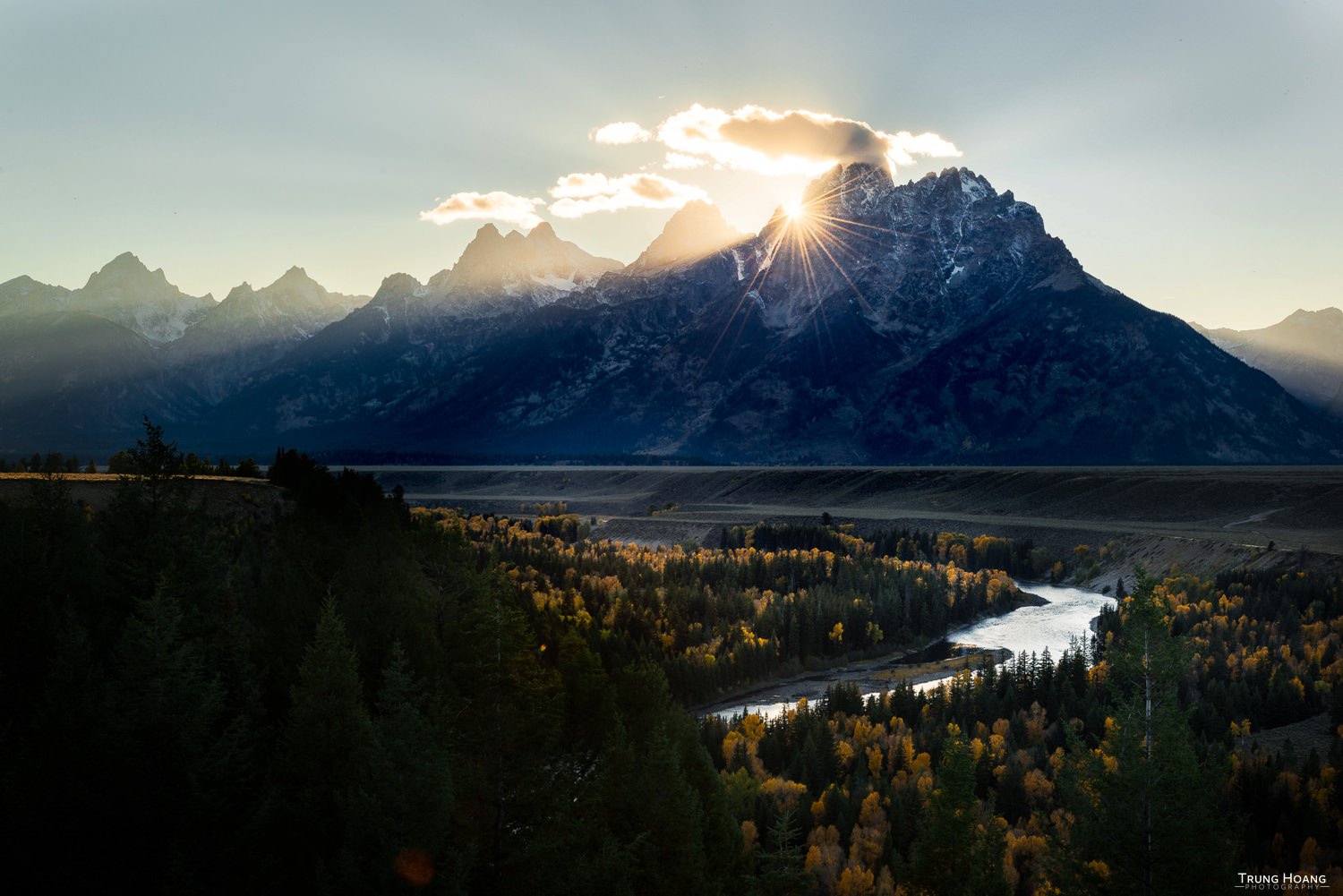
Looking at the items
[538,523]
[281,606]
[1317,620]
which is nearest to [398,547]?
[281,606]

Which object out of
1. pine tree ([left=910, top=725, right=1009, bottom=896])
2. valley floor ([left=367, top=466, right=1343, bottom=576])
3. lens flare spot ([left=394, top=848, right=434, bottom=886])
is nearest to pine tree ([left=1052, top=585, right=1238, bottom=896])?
pine tree ([left=910, top=725, right=1009, bottom=896])

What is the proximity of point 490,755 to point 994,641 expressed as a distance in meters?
77.6

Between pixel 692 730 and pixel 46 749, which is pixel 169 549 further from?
pixel 692 730

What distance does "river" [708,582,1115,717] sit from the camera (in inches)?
2928

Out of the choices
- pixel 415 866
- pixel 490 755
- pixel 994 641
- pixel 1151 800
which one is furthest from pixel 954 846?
pixel 994 641

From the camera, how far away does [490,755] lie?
83.5 ft

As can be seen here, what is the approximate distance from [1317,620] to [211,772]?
86095 millimetres

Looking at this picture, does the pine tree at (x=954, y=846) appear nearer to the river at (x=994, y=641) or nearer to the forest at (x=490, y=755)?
the forest at (x=490, y=755)

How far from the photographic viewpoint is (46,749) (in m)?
23.6

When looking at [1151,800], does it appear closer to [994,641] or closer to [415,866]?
[415,866]

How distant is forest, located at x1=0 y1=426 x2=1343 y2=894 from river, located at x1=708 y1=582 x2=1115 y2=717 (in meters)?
10.9

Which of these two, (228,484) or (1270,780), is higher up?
(228,484)

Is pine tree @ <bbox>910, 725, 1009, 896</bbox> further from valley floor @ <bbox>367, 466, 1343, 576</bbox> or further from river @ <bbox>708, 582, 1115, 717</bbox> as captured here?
valley floor @ <bbox>367, 466, 1343, 576</bbox>

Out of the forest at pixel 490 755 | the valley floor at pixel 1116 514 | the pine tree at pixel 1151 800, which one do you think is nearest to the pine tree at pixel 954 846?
the forest at pixel 490 755
